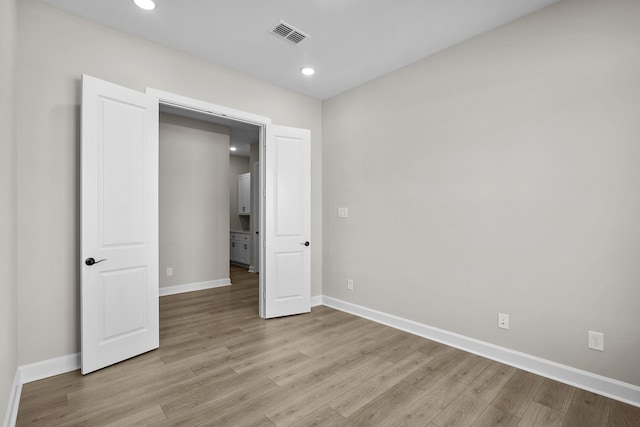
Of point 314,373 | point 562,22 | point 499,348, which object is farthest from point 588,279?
point 314,373

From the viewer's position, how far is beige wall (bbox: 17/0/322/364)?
2321mm

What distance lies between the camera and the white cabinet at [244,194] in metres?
7.57

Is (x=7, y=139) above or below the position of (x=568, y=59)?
below

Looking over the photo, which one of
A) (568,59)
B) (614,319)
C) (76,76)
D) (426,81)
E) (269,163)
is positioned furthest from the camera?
(269,163)

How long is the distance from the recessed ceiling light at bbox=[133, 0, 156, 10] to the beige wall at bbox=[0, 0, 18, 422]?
0.78 metres

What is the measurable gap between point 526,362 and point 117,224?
3.58 metres

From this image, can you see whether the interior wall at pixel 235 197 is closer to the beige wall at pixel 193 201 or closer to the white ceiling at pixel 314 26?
the beige wall at pixel 193 201

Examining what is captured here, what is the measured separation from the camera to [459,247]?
2.98 meters

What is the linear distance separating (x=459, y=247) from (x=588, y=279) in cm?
96

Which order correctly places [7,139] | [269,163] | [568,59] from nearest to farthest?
[7,139], [568,59], [269,163]

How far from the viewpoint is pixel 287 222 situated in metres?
3.89

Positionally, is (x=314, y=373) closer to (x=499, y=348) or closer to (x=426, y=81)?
(x=499, y=348)

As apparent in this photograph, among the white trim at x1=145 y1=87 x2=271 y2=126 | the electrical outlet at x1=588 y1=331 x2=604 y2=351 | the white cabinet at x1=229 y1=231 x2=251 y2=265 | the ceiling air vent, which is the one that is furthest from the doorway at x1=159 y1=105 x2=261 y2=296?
the electrical outlet at x1=588 y1=331 x2=604 y2=351

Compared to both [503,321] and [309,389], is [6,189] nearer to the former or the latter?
[309,389]
